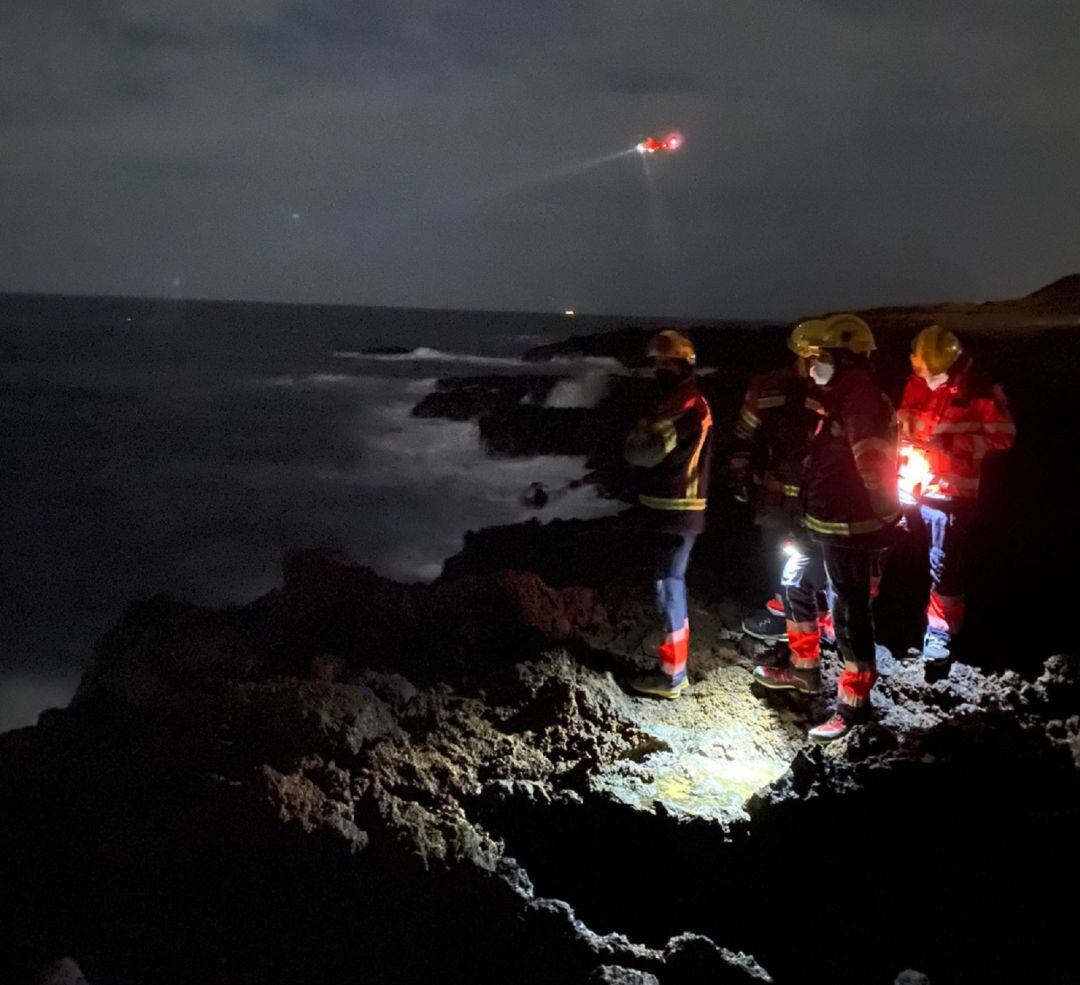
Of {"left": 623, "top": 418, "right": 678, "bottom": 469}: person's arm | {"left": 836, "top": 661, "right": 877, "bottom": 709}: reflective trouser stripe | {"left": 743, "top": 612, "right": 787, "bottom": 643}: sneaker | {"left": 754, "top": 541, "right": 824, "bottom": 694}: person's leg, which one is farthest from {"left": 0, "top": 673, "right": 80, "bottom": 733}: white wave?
{"left": 836, "top": 661, "right": 877, "bottom": 709}: reflective trouser stripe

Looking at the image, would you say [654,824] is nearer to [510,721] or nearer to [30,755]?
[510,721]

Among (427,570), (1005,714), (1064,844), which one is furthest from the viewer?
(427,570)

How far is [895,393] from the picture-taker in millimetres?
11289

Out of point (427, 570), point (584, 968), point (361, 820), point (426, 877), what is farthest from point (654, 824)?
point (427, 570)

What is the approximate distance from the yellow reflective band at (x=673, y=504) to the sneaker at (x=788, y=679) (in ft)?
3.47

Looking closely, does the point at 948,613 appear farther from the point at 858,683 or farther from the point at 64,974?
the point at 64,974

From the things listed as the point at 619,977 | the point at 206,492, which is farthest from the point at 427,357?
the point at 619,977

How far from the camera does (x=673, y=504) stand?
4605mm

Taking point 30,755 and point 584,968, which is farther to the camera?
point 30,755

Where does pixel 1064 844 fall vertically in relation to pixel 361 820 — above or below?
above

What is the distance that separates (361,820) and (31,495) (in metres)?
23.5

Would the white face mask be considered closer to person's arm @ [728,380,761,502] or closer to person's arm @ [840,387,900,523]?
person's arm @ [840,387,900,523]

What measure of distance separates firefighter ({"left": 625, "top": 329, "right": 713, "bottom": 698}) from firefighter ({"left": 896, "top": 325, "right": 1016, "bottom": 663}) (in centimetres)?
132

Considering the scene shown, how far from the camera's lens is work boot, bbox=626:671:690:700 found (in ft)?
15.9
